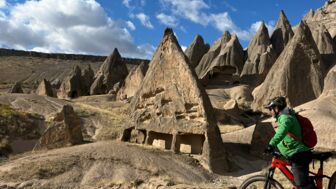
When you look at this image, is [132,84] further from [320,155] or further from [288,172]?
[320,155]

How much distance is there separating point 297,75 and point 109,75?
24.7m

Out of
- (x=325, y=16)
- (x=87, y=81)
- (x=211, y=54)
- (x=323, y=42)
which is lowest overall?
(x=87, y=81)

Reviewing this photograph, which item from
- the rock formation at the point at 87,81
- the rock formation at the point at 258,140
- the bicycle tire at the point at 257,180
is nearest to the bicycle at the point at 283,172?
the bicycle tire at the point at 257,180

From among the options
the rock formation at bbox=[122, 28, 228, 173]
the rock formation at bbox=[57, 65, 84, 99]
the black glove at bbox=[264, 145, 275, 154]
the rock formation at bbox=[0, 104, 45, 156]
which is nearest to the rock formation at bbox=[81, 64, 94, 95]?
the rock formation at bbox=[57, 65, 84, 99]

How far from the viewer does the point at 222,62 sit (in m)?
50.6

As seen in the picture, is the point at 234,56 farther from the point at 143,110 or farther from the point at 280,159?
the point at 280,159

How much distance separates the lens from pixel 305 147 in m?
6.31

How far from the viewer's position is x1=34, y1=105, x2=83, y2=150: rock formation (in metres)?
17.3

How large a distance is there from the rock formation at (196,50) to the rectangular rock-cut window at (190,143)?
123 ft

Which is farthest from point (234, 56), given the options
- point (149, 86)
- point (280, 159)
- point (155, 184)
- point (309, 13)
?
point (280, 159)

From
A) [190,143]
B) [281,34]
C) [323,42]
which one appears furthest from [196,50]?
[190,143]

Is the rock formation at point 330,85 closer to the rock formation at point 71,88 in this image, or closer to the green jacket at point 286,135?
the green jacket at point 286,135

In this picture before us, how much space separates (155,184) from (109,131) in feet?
45.6

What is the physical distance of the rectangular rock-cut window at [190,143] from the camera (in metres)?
16.8
